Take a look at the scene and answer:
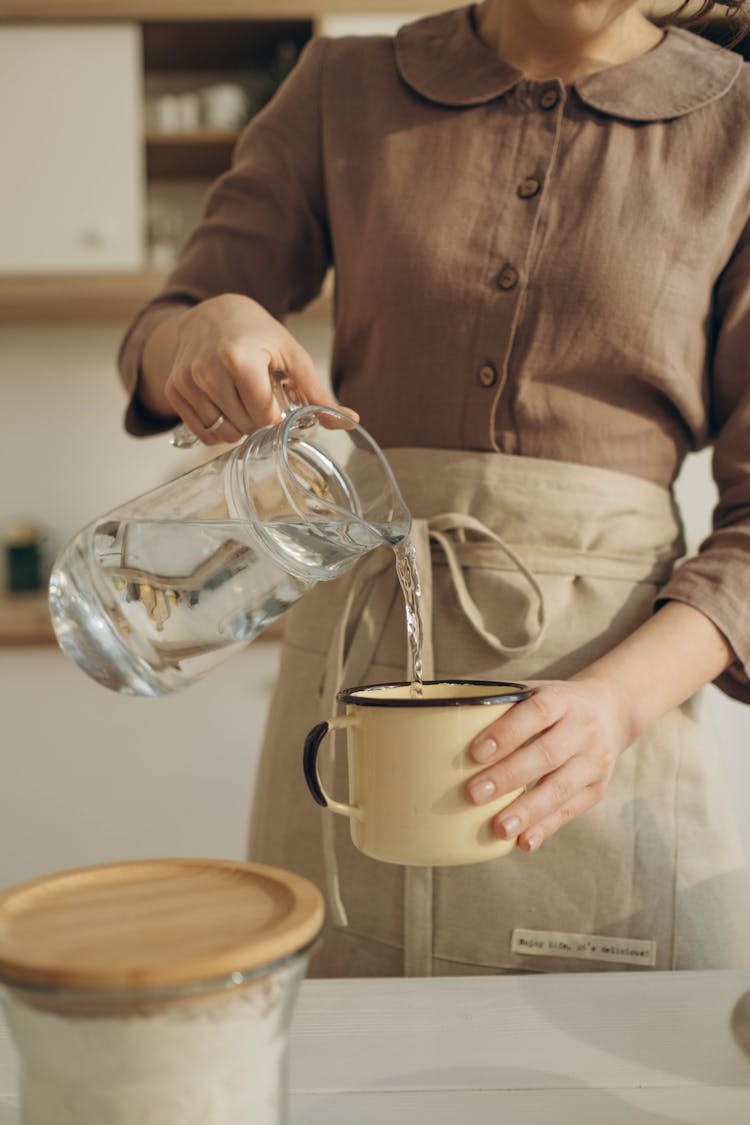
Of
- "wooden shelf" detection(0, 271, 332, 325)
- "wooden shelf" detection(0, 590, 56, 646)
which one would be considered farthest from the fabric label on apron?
"wooden shelf" detection(0, 271, 332, 325)

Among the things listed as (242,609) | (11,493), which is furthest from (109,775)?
(242,609)

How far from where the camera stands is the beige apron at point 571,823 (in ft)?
3.00

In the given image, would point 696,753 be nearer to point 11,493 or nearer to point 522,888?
point 522,888

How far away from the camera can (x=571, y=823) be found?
36.0 inches

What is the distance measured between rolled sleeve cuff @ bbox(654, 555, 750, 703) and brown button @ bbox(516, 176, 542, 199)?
33cm

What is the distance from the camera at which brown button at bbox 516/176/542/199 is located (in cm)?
96

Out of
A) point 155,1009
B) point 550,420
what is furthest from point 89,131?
point 155,1009

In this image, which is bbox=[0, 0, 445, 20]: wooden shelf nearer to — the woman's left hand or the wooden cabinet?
the wooden cabinet

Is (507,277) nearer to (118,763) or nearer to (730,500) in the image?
(730,500)

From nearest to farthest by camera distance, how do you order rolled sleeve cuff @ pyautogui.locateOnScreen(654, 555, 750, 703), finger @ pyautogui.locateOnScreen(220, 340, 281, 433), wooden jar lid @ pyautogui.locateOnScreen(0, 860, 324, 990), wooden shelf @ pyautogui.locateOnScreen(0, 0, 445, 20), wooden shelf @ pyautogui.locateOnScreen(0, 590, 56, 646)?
1. wooden jar lid @ pyautogui.locateOnScreen(0, 860, 324, 990)
2. finger @ pyautogui.locateOnScreen(220, 340, 281, 433)
3. rolled sleeve cuff @ pyautogui.locateOnScreen(654, 555, 750, 703)
4. wooden shelf @ pyautogui.locateOnScreen(0, 590, 56, 646)
5. wooden shelf @ pyautogui.locateOnScreen(0, 0, 445, 20)

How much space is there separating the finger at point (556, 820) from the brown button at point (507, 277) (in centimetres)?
41

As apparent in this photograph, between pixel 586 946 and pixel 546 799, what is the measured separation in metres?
0.27

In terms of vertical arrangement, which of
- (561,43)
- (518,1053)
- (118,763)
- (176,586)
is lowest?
(118,763)

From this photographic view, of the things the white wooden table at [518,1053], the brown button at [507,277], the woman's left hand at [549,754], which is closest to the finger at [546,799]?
the woman's left hand at [549,754]
